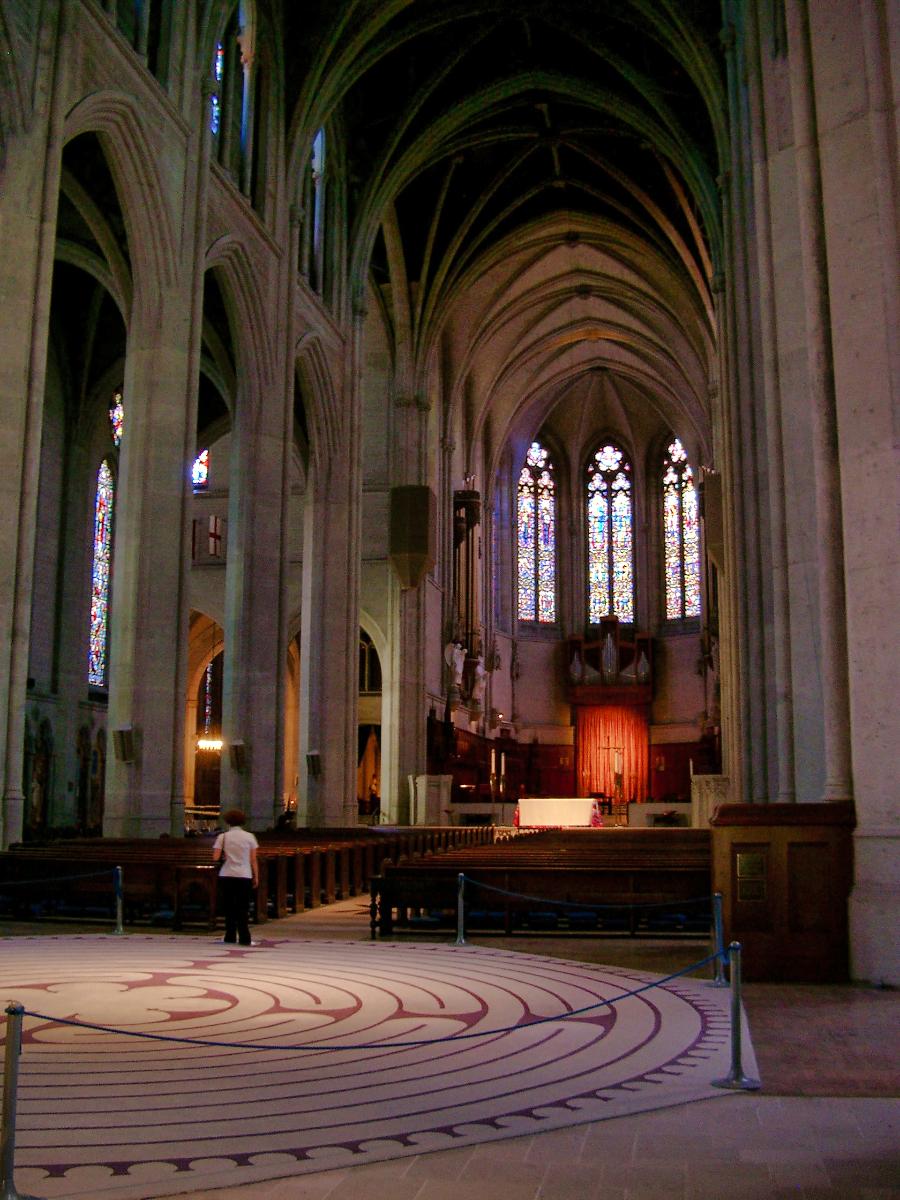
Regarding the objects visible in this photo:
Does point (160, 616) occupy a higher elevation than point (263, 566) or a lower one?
lower

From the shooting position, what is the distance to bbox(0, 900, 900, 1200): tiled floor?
11.8 feet

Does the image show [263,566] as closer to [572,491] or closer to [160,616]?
[160,616]

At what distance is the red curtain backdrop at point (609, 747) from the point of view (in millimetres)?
43875

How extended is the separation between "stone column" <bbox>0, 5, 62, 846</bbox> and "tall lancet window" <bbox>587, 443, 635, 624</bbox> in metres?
34.2

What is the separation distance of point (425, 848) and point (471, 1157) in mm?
16477

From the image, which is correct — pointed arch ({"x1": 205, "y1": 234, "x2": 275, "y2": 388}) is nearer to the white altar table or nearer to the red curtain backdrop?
the white altar table

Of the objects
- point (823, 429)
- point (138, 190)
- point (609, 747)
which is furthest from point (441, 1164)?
point (609, 747)

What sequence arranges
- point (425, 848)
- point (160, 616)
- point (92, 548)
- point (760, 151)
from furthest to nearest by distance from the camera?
1. point (92, 548)
2. point (425, 848)
3. point (160, 616)
4. point (760, 151)

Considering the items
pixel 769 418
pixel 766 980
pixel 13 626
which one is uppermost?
pixel 769 418

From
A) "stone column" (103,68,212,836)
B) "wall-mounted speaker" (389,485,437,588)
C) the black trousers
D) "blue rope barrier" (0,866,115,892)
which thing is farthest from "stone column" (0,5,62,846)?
"wall-mounted speaker" (389,485,437,588)

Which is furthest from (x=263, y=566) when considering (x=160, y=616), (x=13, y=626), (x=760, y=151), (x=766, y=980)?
(x=766, y=980)

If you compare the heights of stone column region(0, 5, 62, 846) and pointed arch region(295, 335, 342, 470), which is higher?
pointed arch region(295, 335, 342, 470)

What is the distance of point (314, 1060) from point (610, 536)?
137ft

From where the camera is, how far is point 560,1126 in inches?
170
